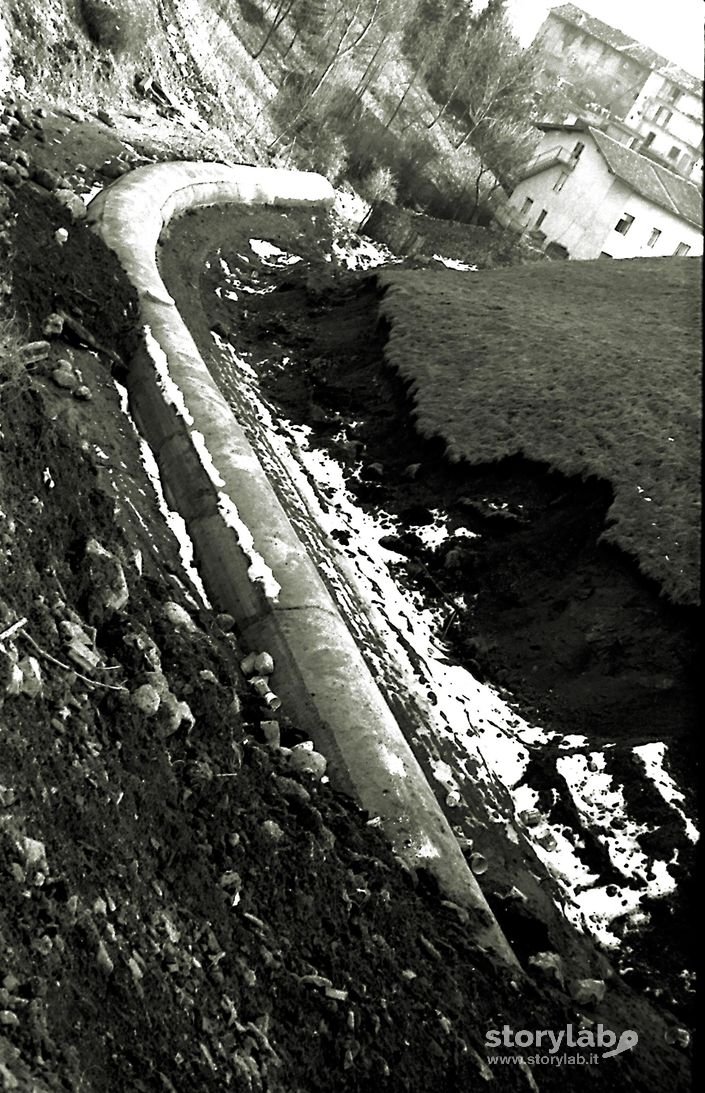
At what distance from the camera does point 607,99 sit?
3206 inches

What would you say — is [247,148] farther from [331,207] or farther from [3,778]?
[3,778]

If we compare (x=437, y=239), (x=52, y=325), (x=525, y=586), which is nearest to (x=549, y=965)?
(x=525, y=586)

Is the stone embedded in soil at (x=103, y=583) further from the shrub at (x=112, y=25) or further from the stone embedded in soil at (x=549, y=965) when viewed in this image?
the shrub at (x=112, y=25)

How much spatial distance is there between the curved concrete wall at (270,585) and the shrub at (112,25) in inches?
423

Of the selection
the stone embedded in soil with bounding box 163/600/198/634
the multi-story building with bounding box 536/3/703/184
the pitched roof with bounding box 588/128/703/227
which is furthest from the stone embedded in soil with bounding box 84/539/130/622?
the multi-story building with bounding box 536/3/703/184

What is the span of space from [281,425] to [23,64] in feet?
37.0

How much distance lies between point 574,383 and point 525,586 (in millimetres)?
5155

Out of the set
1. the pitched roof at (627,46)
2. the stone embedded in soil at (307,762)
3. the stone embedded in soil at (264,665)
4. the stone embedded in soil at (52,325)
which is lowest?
the stone embedded in soil at (264,665)

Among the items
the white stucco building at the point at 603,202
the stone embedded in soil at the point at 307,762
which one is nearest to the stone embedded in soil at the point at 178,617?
the stone embedded in soil at the point at 307,762

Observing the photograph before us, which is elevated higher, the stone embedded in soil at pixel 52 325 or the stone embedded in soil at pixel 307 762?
the stone embedded in soil at pixel 52 325

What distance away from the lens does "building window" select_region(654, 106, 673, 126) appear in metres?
77.4

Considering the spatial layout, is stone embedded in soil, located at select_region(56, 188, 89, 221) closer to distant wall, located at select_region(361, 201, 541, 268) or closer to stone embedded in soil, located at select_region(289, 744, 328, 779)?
stone embedded in soil, located at select_region(289, 744, 328, 779)

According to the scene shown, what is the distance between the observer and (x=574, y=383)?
16.1 metres

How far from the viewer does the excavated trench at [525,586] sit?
9.38m
